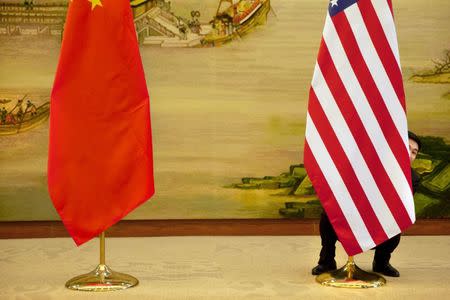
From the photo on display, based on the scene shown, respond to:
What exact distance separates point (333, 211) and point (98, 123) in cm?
169

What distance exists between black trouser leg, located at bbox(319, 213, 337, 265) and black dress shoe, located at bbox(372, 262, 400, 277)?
352mm

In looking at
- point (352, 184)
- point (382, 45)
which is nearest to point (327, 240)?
→ point (352, 184)

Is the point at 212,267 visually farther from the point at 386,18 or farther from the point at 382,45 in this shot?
the point at 386,18

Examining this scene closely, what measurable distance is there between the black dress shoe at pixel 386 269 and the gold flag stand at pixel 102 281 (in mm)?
1813

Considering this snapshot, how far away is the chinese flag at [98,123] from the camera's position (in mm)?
5941

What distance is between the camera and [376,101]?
235 inches

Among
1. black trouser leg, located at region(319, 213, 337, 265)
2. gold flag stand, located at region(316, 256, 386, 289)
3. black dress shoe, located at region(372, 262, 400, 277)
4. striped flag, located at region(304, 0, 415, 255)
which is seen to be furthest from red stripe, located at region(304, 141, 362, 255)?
black dress shoe, located at region(372, 262, 400, 277)

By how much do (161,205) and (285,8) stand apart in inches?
91.2

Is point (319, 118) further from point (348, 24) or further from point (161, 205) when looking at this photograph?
point (161, 205)

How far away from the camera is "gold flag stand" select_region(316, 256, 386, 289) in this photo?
20.4 ft

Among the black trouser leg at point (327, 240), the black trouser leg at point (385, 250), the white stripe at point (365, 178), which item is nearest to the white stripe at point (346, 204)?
the white stripe at point (365, 178)

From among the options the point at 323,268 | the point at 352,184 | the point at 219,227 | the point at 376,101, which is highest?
the point at 376,101

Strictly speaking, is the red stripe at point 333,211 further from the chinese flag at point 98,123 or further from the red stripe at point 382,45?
the chinese flag at point 98,123

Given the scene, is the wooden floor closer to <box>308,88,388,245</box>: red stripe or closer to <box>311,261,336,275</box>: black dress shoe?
<box>311,261,336,275</box>: black dress shoe
